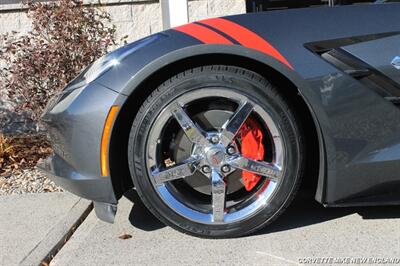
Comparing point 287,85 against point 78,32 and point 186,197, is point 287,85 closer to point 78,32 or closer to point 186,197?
point 186,197

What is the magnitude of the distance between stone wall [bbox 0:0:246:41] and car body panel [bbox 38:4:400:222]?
3511mm

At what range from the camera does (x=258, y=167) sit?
291 cm

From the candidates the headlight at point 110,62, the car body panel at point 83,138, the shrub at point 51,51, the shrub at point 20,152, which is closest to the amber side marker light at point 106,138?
the car body panel at point 83,138

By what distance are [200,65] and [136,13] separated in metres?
3.70

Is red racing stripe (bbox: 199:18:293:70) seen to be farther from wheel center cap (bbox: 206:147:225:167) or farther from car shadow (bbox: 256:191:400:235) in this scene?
car shadow (bbox: 256:191:400:235)

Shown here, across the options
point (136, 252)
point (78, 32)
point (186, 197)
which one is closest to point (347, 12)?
point (186, 197)

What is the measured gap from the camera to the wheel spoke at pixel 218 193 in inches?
115

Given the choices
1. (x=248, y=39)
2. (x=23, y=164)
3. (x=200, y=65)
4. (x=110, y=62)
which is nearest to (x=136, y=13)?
(x=23, y=164)

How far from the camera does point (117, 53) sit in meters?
3.00

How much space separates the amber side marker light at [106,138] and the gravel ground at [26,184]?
1.54 metres

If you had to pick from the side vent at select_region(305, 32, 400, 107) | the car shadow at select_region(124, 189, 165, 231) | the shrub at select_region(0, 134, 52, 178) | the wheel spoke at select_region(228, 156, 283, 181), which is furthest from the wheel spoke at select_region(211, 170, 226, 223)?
the shrub at select_region(0, 134, 52, 178)

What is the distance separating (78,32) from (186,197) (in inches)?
91.7

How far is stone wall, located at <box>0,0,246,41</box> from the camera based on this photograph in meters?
6.22

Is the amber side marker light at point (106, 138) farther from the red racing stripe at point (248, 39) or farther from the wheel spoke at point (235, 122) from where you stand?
the red racing stripe at point (248, 39)
